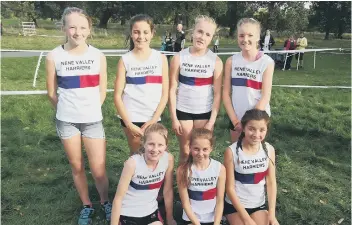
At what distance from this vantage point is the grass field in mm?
3711

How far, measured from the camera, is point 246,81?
3.25m

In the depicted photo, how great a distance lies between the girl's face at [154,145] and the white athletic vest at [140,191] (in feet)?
0.46

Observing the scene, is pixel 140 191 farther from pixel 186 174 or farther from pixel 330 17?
pixel 330 17

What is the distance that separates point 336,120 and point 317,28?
46503 millimetres

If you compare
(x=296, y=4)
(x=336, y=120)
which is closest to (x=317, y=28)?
(x=296, y=4)

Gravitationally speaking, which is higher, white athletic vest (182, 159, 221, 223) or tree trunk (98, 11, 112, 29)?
tree trunk (98, 11, 112, 29)

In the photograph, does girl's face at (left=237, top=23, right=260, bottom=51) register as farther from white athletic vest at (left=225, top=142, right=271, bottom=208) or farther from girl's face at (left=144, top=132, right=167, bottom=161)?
girl's face at (left=144, top=132, right=167, bottom=161)

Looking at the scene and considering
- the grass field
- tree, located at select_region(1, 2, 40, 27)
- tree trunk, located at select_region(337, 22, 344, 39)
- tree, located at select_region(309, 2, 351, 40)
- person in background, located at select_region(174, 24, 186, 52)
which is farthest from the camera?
tree trunk, located at select_region(337, 22, 344, 39)

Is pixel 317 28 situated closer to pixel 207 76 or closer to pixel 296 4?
pixel 296 4

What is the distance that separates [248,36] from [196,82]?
602mm

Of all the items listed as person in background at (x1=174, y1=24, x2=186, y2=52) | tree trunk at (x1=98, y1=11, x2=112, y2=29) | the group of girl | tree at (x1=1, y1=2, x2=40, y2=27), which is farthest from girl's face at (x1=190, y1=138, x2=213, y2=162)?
tree trunk at (x1=98, y1=11, x2=112, y2=29)

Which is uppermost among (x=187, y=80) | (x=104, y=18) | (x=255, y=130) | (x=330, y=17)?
(x=330, y=17)

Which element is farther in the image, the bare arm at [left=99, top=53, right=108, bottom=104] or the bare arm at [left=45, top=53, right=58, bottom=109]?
the bare arm at [left=99, top=53, right=108, bottom=104]

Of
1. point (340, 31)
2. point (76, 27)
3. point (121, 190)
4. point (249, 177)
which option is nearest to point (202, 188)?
point (249, 177)
